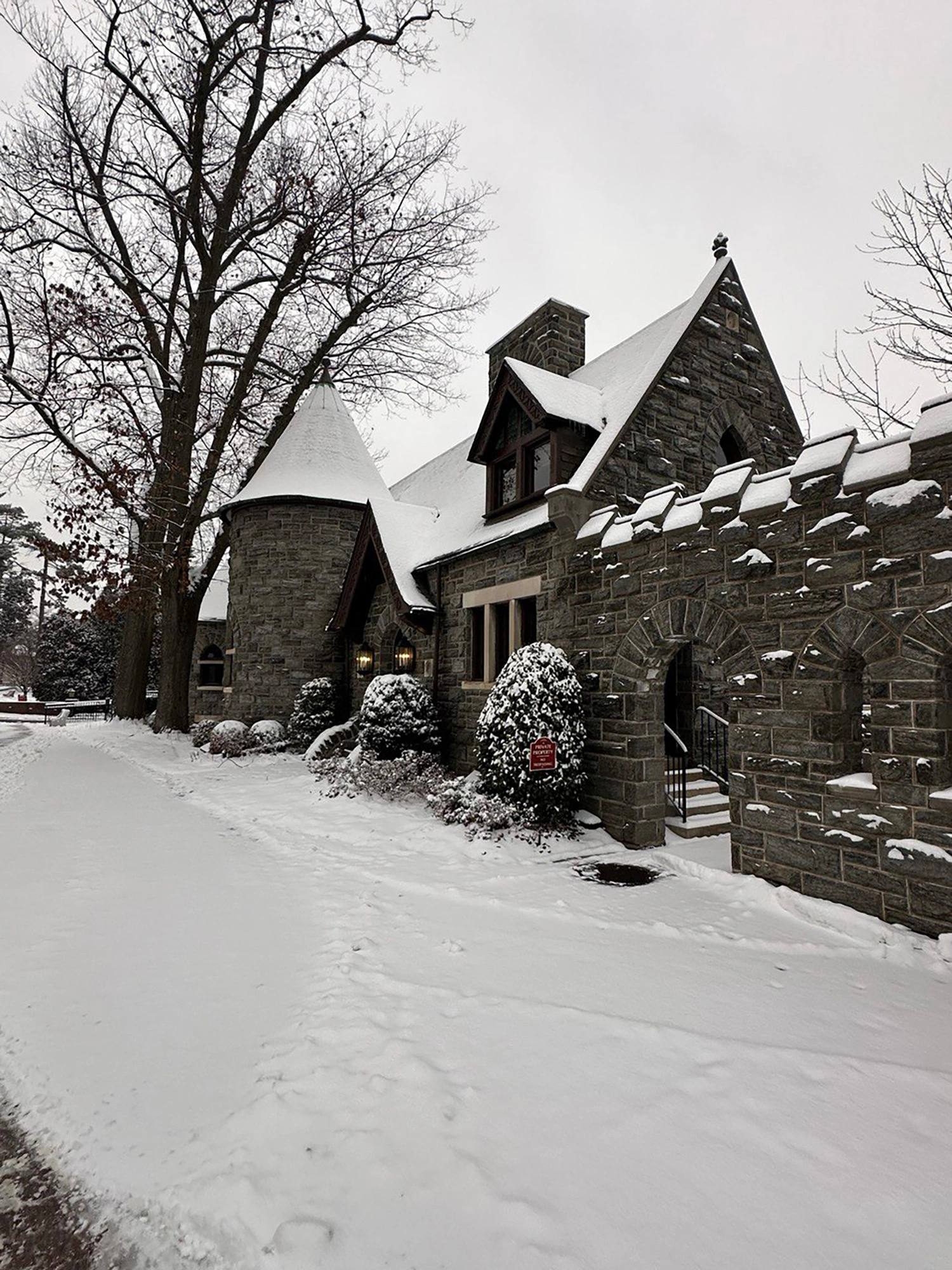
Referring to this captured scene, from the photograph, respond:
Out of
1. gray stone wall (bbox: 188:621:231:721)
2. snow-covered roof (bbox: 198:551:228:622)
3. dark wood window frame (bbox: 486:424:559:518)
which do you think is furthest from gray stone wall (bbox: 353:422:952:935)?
gray stone wall (bbox: 188:621:231:721)

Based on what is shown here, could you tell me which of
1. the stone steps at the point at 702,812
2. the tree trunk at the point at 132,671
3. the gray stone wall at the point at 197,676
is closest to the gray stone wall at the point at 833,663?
the stone steps at the point at 702,812

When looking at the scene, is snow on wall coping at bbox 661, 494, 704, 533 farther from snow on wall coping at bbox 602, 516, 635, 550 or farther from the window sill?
the window sill

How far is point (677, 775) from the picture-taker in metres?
9.59

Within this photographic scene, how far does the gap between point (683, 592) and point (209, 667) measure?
24731 mm

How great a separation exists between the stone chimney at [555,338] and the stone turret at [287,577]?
5.73 meters

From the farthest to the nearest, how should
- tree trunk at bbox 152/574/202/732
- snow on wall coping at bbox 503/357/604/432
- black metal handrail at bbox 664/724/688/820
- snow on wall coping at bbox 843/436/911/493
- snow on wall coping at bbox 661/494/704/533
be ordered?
1. tree trunk at bbox 152/574/202/732
2. snow on wall coping at bbox 503/357/604/432
3. black metal handrail at bbox 664/724/688/820
4. snow on wall coping at bbox 661/494/704/533
5. snow on wall coping at bbox 843/436/911/493

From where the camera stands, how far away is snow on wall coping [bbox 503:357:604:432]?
1013cm

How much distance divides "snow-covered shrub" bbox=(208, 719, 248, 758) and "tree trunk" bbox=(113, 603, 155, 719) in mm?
8468

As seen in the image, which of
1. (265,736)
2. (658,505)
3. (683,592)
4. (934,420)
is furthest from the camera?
(265,736)

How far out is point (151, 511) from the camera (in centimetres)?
1741

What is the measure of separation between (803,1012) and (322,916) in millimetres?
3663

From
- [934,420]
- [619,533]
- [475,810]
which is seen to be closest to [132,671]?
[475,810]

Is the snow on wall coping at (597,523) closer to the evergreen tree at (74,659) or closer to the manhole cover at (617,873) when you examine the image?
the manhole cover at (617,873)

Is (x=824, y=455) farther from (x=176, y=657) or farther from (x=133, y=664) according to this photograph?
(x=133, y=664)
